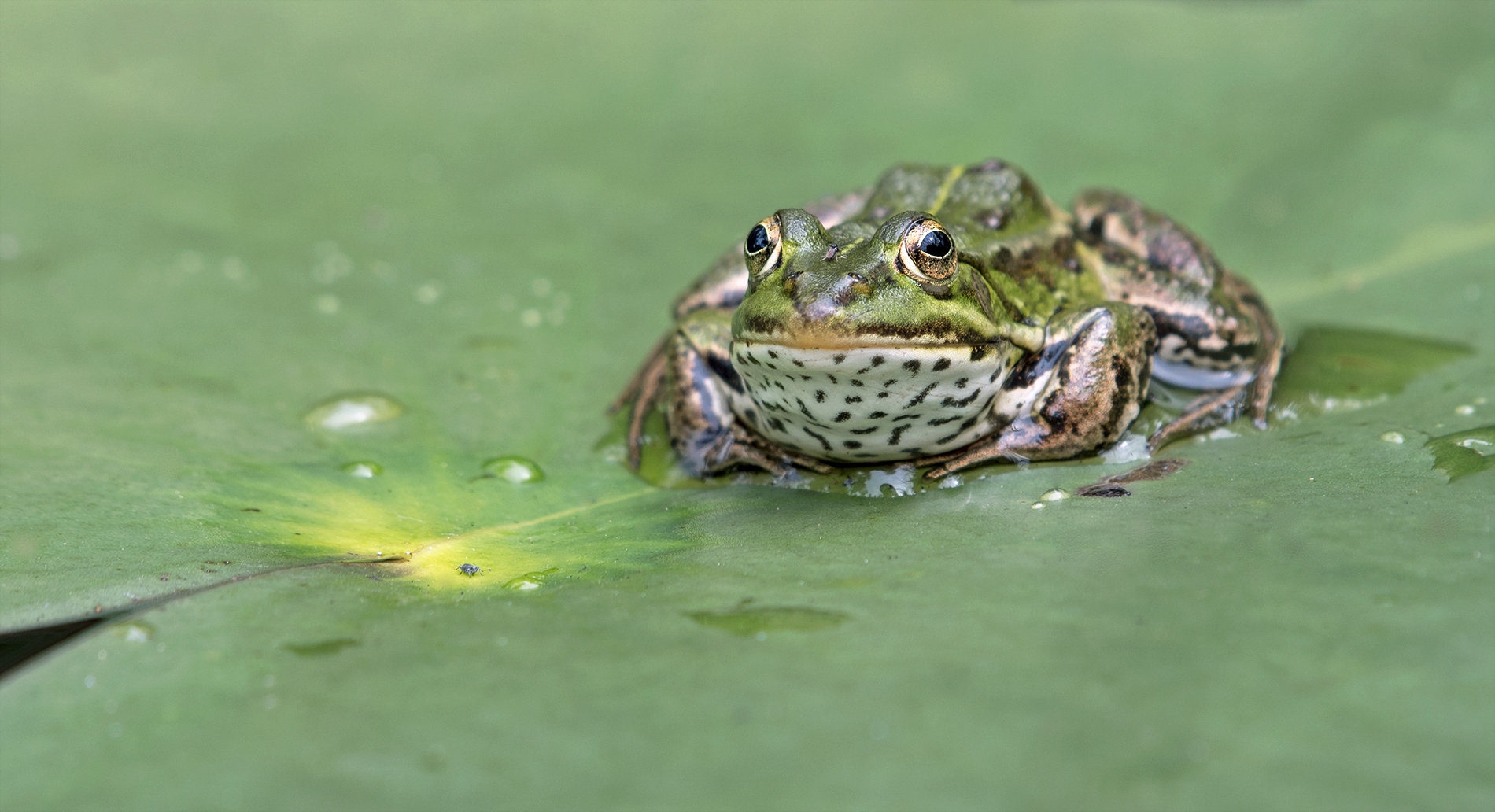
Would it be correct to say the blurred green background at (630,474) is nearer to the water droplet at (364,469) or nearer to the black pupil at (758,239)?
the water droplet at (364,469)

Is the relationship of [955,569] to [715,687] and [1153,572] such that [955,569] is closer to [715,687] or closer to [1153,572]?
[1153,572]

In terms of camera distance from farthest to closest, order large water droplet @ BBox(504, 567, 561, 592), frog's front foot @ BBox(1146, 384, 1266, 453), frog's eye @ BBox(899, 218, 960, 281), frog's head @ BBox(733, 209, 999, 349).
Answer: frog's front foot @ BBox(1146, 384, 1266, 453)
frog's eye @ BBox(899, 218, 960, 281)
frog's head @ BBox(733, 209, 999, 349)
large water droplet @ BBox(504, 567, 561, 592)

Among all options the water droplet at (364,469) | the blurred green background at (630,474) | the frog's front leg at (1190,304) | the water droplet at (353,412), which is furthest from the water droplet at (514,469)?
the frog's front leg at (1190,304)

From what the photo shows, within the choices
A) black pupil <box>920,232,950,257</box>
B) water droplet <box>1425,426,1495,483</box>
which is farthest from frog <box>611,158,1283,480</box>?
water droplet <box>1425,426,1495,483</box>

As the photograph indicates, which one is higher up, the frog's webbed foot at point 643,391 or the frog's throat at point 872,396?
the frog's webbed foot at point 643,391

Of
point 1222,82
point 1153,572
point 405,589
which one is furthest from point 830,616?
point 1222,82

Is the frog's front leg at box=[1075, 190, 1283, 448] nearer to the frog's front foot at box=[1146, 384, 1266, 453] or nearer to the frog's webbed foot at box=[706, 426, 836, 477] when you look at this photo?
the frog's front foot at box=[1146, 384, 1266, 453]
